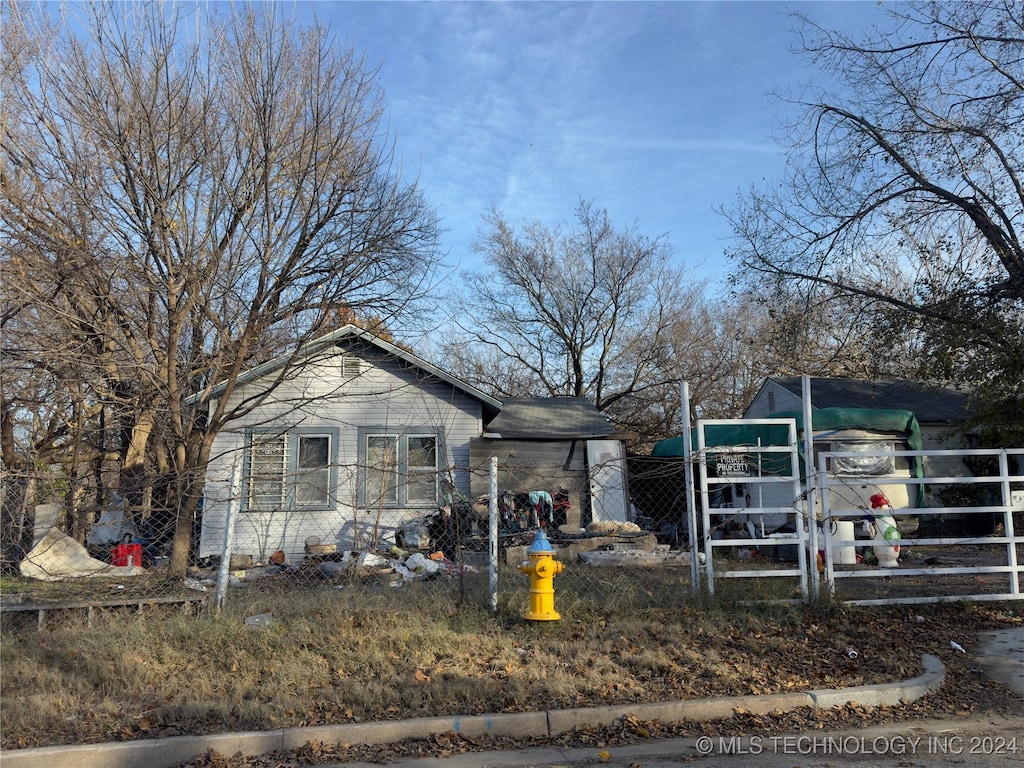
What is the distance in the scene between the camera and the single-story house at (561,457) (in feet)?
50.2

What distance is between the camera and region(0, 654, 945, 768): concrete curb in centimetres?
450

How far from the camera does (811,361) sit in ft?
91.2

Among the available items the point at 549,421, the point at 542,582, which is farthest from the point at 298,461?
the point at 542,582

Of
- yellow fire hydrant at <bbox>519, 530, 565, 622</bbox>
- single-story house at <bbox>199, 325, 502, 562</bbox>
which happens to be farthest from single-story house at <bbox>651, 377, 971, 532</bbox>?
single-story house at <bbox>199, 325, 502, 562</bbox>

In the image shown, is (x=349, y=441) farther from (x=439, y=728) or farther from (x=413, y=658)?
(x=439, y=728)

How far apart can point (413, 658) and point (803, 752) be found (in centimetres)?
293

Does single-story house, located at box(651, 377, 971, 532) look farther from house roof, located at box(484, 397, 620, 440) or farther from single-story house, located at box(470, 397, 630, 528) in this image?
house roof, located at box(484, 397, 620, 440)

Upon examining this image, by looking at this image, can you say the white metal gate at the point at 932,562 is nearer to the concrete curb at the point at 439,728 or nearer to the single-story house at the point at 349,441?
the concrete curb at the point at 439,728

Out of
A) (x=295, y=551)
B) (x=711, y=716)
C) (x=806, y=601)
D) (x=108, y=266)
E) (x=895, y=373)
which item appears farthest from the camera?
(x=895, y=373)

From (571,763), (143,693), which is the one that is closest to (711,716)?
(571,763)

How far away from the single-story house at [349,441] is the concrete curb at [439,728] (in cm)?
895

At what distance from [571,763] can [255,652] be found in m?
2.87

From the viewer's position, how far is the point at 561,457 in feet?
53.2

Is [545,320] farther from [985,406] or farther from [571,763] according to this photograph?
[571,763]
